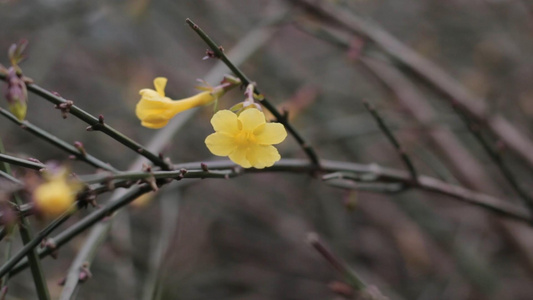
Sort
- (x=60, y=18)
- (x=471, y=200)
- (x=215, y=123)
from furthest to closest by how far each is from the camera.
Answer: (x=60, y=18) < (x=471, y=200) < (x=215, y=123)

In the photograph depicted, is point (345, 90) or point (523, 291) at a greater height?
point (345, 90)

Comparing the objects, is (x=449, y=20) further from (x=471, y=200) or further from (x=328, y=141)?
(x=471, y=200)

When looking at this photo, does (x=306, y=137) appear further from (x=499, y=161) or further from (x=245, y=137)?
(x=245, y=137)

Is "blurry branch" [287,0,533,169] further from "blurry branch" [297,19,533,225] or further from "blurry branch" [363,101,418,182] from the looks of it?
"blurry branch" [363,101,418,182]

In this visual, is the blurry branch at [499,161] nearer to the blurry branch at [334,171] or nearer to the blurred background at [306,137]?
the blurry branch at [334,171]

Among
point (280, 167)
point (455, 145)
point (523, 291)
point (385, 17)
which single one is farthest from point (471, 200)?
point (385, 17)

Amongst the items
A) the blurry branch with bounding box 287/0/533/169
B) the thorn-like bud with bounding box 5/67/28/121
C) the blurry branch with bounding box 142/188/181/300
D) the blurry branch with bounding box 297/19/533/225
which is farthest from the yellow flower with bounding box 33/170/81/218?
the blurry branch with bounding box 287/0/533/169
